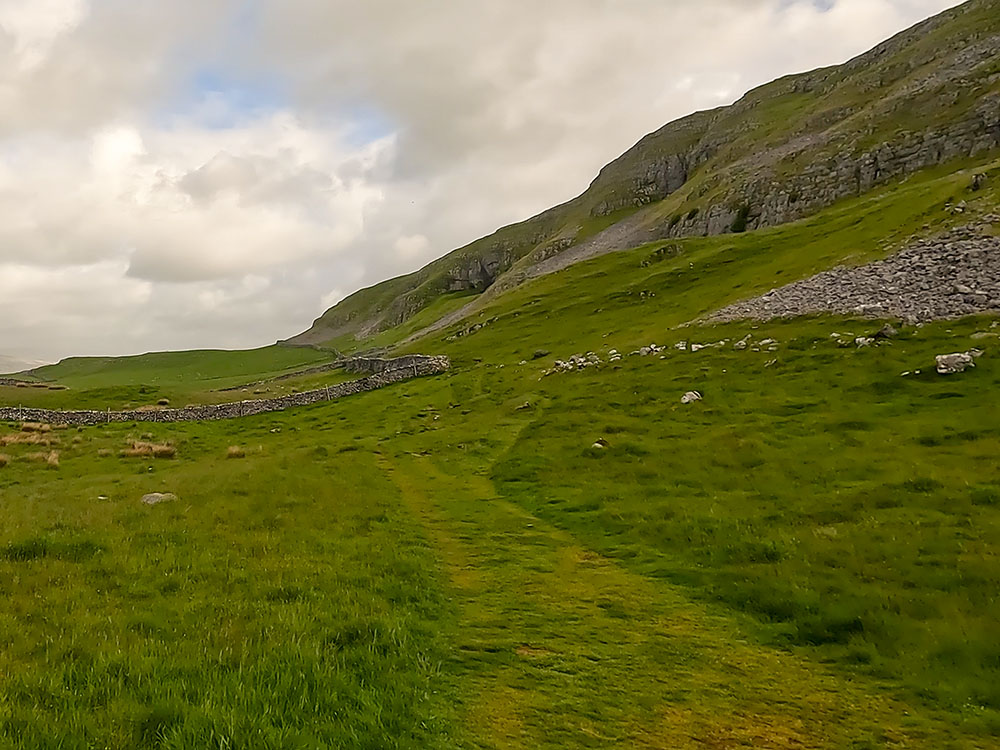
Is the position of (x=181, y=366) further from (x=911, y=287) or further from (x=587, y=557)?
(x=587, y=557)

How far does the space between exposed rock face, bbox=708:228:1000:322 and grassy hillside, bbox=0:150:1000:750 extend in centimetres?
331

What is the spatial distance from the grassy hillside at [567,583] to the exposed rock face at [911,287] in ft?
10.9

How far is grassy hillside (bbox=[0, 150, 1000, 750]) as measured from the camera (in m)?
7.52

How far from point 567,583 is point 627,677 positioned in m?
4.53

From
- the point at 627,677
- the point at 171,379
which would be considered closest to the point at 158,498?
the point at 627,677

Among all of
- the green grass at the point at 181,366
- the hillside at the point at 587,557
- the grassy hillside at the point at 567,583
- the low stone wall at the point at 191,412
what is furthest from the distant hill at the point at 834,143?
the grassy hillside at the point at 567,583

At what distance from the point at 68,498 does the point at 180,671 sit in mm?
19488

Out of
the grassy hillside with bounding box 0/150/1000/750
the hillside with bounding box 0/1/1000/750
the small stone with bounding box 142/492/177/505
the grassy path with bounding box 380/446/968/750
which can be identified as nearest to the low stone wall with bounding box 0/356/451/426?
the hillside with bounding box 0/1/1000/750

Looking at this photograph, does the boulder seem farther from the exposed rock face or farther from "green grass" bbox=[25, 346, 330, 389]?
"green grass" bbox=[25, 346, 330, 389]

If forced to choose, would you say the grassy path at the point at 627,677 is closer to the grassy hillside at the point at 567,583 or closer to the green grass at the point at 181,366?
the grassy hillside at the point at 567,583

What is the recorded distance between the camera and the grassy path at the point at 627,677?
298 inches

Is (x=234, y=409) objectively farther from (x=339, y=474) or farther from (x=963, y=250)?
(x=963, y=250)

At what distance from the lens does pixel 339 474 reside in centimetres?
2655

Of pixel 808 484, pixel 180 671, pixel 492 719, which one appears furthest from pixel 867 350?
pixel 180 671
